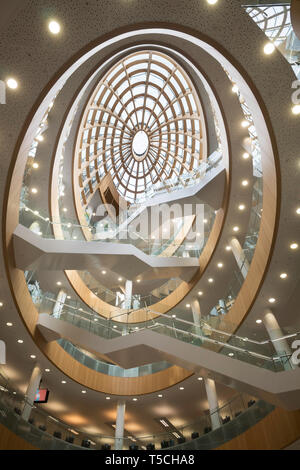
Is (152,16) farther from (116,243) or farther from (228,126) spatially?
(116,243)

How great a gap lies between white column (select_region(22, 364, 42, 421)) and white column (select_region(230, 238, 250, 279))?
11724 millimetres

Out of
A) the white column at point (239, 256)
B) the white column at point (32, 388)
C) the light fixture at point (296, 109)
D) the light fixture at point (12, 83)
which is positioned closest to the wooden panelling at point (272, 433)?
the white column at point (239, 256)

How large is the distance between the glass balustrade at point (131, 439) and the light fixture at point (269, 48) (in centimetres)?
1155

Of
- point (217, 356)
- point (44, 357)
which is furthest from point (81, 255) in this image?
point (217, 356)

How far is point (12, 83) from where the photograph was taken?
851 centimetres

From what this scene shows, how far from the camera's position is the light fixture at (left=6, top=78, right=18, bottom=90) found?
27.6 ft

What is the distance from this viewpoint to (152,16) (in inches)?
344

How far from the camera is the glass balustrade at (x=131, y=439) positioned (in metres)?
10.6

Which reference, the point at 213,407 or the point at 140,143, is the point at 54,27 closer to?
the point at 213,407

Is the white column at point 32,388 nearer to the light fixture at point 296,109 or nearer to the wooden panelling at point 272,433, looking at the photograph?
the wooden panelling at point 272,433

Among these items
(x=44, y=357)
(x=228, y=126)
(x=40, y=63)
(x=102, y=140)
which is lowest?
(x=44, y=357)

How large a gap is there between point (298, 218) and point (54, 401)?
1767 centimetres

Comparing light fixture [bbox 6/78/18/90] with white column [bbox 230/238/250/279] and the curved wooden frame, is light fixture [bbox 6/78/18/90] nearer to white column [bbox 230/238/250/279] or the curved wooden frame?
the curved wooden frame

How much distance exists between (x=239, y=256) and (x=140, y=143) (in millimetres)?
23720
